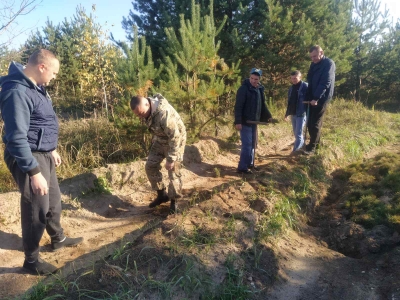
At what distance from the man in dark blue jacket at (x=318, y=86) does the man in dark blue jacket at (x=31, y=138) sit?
447 cm

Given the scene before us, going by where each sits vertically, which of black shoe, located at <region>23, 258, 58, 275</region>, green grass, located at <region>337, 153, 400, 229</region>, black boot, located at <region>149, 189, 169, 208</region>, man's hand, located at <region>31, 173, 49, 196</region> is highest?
man's hand, located at <region>31, 173, 49, 196</region>

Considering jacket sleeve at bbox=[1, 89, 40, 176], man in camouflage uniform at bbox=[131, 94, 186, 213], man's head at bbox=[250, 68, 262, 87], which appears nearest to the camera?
jacket sleeve at bbox=[1, 89, 40, 176]

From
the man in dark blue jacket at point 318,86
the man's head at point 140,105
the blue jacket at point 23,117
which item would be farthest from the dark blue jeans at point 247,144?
the blue jacket at point 23,117

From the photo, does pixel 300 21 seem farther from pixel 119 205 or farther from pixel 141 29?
pixel 119 205

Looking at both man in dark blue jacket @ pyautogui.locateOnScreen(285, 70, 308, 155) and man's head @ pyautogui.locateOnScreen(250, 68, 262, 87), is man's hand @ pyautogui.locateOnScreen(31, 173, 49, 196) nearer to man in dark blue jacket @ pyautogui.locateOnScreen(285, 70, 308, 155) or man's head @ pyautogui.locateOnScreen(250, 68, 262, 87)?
man's head @ pyautogui.locateOnScreen(250, 68, 262, 87)

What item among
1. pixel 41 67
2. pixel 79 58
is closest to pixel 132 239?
pixel 41 67

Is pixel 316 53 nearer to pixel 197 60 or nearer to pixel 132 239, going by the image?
pixel 197 60

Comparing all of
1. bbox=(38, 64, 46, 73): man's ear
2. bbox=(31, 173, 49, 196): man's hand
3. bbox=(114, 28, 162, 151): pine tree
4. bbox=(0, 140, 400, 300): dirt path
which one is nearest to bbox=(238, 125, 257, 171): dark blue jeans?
bbox=(0, 140, 400, 300): dirt path

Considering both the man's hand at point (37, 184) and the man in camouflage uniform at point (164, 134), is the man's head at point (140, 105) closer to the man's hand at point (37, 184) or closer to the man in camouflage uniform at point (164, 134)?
the man in camouflage uniform at point (164, 134)

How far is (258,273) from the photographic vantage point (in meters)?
3.38

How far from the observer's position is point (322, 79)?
5.95 meters

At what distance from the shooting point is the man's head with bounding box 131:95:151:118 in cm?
400

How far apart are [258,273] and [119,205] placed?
2.69 metres

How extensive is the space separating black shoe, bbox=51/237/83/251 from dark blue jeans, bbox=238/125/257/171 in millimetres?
3049
